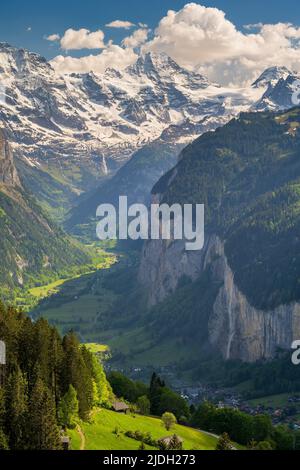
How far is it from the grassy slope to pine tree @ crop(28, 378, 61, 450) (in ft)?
13.8

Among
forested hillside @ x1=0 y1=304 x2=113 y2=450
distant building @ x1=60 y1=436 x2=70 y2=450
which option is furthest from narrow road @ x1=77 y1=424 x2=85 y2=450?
distant building @ x1=60 y1=436 x2=70 y2=450

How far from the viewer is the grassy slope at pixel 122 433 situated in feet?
285

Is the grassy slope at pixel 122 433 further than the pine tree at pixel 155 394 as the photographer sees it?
No

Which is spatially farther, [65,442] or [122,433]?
[122,433]

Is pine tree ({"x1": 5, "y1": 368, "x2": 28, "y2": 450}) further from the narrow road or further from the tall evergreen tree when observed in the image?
the narrow road

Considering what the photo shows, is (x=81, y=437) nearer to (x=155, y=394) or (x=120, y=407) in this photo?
(x=120, y=407)

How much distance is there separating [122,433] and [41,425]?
18052mm

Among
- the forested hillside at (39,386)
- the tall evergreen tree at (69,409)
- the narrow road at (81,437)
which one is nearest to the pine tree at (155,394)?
the forested hillside at (39,386)

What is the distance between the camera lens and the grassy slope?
87.0 metres

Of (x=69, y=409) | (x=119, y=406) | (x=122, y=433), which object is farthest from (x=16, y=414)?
(x=119, y=406)

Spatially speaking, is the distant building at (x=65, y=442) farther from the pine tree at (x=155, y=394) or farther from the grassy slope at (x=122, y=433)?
the pine tree at (x=155, y=394)

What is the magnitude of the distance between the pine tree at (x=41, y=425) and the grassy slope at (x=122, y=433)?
4195mm

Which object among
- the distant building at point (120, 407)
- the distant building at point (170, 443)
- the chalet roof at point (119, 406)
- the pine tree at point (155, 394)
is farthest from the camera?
the pine tree at point (155, 394)

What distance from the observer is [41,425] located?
79125 mm
